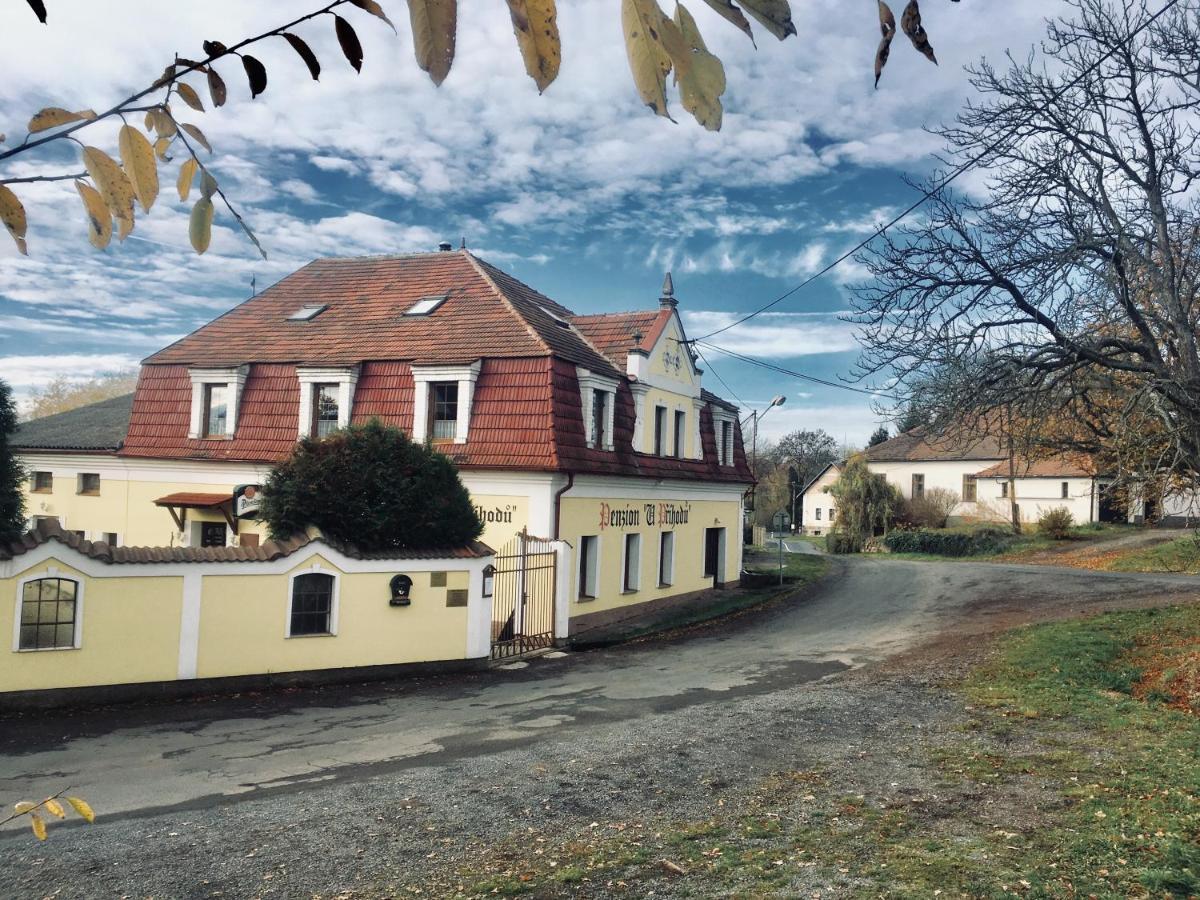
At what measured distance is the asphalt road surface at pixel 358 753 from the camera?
21.7ft

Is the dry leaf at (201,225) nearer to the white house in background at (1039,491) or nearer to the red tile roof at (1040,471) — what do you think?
the red tile roof at (1040,471)

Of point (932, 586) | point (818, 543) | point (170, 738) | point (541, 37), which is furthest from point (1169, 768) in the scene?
point (818, 543)

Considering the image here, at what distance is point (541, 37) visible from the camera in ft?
4.59

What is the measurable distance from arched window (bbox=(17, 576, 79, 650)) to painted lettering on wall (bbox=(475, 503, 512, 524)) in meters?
8.93

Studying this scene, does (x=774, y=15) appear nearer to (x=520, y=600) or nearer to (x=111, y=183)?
(x=111, y=183)

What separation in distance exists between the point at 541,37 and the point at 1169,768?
951cm

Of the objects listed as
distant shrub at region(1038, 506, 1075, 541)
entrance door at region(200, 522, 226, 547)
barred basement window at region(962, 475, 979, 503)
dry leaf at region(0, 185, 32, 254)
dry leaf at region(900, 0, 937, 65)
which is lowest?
entrance door at region(200, 522, 226, 547)

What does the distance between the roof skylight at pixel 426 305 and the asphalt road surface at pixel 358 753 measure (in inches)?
403

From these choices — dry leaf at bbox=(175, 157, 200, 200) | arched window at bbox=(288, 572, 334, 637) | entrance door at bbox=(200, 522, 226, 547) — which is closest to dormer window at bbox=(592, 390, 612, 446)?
arched window at bbox=(288, 572, 334, 637)

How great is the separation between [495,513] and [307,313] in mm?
9207

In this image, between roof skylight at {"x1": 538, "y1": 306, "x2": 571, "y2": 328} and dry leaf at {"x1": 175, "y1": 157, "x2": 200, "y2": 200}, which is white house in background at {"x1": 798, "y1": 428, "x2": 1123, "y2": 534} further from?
dry leaf at {"x1": 175, "y1": 157, "x2": 200, "y2": 200}

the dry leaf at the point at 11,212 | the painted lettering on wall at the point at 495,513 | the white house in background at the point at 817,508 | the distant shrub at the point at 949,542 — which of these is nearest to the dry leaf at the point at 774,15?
the dry leaf at the point at 11,212

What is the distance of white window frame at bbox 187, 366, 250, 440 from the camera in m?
22.4

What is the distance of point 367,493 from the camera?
14914 mm
